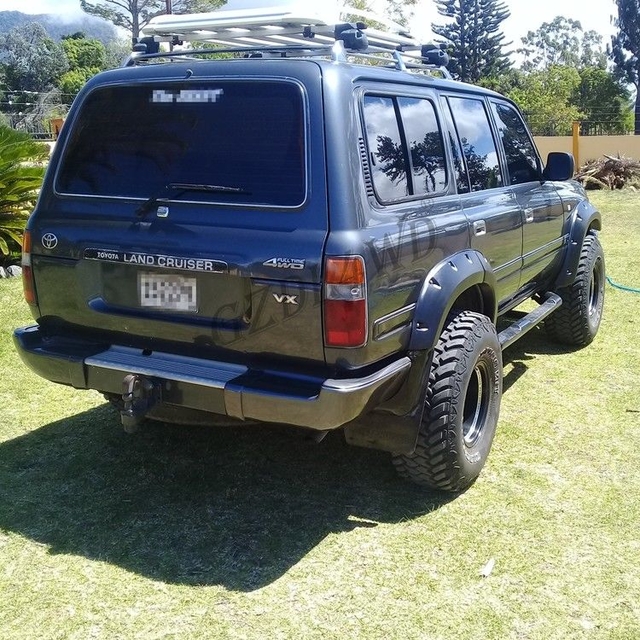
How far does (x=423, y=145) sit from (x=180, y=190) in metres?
1.20

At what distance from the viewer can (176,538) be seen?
3.34 metres

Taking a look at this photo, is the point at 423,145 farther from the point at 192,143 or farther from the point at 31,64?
the point at 31,64

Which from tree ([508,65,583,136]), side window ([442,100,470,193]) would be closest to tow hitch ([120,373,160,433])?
side window ([442,100,470,193])

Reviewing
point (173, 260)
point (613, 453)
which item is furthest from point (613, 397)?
point (173, 260)

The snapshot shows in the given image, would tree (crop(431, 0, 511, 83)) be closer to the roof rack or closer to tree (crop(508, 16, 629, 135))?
tree (crop(508, 16, 629, 135))

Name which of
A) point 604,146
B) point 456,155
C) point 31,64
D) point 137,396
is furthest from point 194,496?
point 31,64

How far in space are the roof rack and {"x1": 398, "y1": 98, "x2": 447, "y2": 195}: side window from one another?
0.30m

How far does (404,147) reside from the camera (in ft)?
11.4

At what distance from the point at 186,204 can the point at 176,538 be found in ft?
4.74

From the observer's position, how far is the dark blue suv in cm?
298

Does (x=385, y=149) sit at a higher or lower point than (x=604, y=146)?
higher

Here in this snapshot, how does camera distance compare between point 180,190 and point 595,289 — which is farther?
point 595,289

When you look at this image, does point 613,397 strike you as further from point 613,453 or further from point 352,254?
point 352,254

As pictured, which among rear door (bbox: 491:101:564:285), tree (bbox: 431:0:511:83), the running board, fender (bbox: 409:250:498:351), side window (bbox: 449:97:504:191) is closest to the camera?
fender (bbox: 409:250:498:351)
